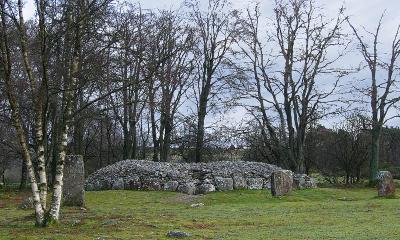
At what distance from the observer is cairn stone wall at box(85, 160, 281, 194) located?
30438mm

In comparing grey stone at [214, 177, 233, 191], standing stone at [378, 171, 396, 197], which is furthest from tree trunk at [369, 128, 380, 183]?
standing stone at [378, 171, 396, 197]

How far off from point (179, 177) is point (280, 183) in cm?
731

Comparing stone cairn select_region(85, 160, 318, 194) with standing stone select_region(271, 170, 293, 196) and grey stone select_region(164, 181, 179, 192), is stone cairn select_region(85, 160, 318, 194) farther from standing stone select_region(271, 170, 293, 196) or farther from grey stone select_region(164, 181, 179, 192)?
standing stone select_region(271, 170, 293, 196)

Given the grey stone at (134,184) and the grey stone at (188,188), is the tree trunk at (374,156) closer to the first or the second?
the grey stone at (188,188)

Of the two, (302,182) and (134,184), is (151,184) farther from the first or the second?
(302,182)

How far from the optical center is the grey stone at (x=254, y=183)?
31719 millimetres

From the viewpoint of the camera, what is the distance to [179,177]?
3164 cm

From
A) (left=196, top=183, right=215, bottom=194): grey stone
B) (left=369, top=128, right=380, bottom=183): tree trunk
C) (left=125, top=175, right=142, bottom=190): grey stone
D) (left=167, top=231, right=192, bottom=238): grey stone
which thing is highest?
(left=369, top=128, right=380, bottom=183): tree trunk

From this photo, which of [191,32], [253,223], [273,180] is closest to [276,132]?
[191,32]

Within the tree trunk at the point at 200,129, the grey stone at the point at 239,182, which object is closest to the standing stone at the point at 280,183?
the grey stone at the point at 239,182

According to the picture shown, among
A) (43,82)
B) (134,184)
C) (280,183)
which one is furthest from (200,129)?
(43,82)

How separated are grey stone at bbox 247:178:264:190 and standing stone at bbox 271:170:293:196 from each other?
510 centimetres

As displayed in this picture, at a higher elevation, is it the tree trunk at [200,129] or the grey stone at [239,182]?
the tree trunk at [200,129]

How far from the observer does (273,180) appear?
2606cm
